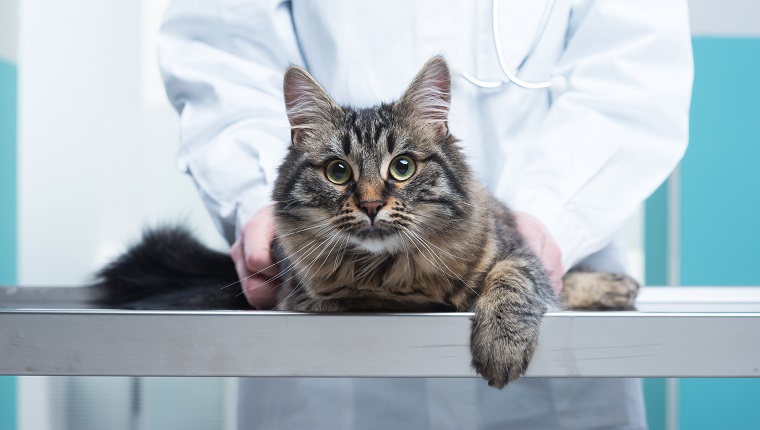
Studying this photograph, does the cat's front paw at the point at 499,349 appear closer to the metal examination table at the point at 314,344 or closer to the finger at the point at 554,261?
the metal examination table at the point at 314,344

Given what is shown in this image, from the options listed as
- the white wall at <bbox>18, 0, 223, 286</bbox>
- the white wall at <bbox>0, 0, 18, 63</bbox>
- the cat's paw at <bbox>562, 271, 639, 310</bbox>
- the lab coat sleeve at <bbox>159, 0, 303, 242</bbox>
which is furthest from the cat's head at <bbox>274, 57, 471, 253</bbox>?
the white wall at <bbox>0, 0, 18, 63</bbox>

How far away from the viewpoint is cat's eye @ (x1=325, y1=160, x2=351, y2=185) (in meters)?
0.85

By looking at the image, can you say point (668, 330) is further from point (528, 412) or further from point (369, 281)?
point (528, 412)

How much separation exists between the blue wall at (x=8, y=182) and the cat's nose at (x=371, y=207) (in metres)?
2.24

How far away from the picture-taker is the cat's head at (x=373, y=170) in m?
0.81

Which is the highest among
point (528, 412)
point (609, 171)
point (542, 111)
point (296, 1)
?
point (296, 1)

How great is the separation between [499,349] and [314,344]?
8.1 inches

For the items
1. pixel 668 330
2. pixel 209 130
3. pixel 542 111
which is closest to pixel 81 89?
pixel 209 130

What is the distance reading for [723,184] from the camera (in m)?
2.49

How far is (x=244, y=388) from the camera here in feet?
4.60

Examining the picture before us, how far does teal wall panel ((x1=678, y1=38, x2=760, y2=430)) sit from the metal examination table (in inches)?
77.2

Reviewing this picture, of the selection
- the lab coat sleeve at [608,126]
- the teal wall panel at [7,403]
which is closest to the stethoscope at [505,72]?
the lab coat sleeve at [608,126]

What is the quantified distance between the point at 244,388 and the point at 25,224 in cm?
181

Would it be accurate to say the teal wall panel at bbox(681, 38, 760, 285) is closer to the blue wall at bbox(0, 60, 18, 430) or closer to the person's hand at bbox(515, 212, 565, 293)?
the person's hand at bbox(515, 212, 565, 293)
